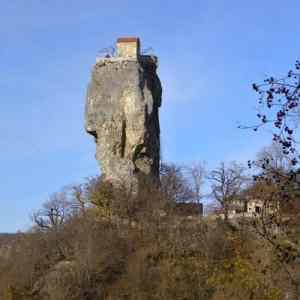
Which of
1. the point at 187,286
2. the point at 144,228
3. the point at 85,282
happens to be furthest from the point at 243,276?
the point at 144,228

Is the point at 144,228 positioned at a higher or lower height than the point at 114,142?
lower

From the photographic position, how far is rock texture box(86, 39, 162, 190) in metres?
44.2

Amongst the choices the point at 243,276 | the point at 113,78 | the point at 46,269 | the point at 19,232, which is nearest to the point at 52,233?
the point at 46,269

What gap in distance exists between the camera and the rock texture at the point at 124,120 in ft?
145

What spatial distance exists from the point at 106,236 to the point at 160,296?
6.06m

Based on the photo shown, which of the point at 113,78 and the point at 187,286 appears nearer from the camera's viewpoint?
the point at 187,286

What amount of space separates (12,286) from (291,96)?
34.3 meters

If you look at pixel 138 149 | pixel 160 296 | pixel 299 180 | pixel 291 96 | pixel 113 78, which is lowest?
pixel 160 296

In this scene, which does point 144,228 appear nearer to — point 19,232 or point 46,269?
point 46,269

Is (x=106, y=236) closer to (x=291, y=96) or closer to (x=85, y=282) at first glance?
(x=85, y=282)

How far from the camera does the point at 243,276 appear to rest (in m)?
30.8

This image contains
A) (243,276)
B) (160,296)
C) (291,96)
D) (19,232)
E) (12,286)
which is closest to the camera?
(291,96)

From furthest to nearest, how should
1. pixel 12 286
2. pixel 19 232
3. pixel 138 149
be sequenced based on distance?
pixel 19 232 → pixel 138 149 → pixel 12 286

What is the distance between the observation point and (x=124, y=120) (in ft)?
146
